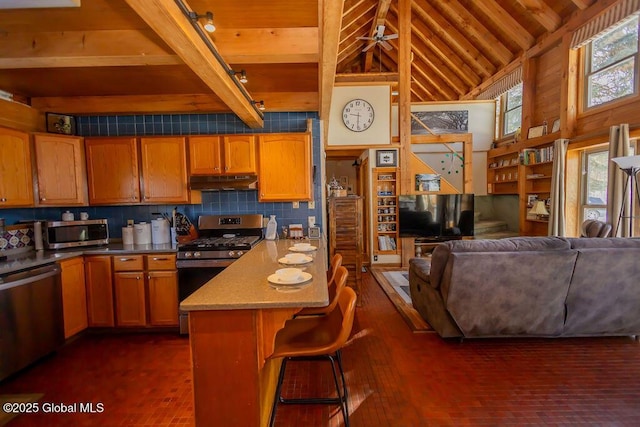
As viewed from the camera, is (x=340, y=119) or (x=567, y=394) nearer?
(x=567, y=394)

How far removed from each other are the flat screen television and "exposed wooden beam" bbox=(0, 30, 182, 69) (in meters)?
4.89

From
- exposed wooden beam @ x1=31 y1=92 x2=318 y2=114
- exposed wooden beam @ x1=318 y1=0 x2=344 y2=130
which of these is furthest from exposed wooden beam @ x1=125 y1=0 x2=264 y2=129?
exposed wooden beam @ x1=31 y1=92 x2=318 y2=114

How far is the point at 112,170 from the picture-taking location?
3.42m

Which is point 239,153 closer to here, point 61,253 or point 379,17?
point 61,253

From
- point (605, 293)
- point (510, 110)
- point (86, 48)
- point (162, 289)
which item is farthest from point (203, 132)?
point (510, 110)

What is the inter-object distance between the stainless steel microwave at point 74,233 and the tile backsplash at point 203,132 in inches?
15.2

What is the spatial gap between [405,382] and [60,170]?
Answer: 3.92m

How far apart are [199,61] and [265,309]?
5.15 feet

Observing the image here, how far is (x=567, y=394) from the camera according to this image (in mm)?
2125

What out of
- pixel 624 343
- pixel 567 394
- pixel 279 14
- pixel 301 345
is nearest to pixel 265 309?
pixel 301 345

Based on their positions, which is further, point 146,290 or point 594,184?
point 594,184

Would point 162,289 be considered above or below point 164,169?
below

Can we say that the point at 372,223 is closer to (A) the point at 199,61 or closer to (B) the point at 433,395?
(B) the point at 433,395

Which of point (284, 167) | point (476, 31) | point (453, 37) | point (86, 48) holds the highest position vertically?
point (453, 37)
